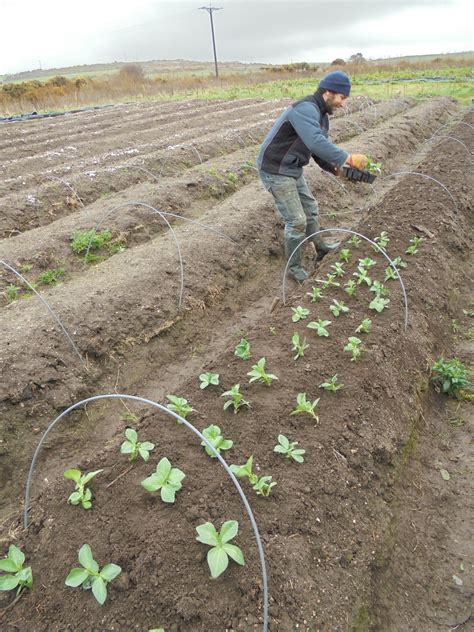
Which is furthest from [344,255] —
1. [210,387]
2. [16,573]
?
[16,573]

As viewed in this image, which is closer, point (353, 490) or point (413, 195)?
point (353, 490)

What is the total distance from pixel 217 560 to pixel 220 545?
0.08m

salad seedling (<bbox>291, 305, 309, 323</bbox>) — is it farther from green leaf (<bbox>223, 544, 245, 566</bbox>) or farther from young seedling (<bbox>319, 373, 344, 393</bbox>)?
green leaf (<bbox>223, 544, 245, 566</bbox>)

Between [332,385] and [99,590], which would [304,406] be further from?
[99,590]

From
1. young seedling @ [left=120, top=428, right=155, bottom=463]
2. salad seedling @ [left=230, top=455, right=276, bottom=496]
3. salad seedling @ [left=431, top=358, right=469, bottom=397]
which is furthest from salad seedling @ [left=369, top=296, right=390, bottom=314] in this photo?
young seedling @ [left=120, top=428, right=155, bottom=463]

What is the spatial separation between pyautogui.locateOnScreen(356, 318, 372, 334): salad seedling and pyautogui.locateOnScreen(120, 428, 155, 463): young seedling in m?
2.07

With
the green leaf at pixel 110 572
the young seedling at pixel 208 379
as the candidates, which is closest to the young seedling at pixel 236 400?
the young seedling at pixel 208 379

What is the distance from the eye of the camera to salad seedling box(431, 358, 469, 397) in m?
3.76

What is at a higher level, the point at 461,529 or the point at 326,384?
the point at 326,384

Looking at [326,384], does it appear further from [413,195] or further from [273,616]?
[413,195]

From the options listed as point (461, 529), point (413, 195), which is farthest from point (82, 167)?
Result: point (461, 529)

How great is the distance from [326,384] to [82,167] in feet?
28.7

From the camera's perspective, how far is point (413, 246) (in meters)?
5.14

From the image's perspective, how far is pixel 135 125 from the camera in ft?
50.8
